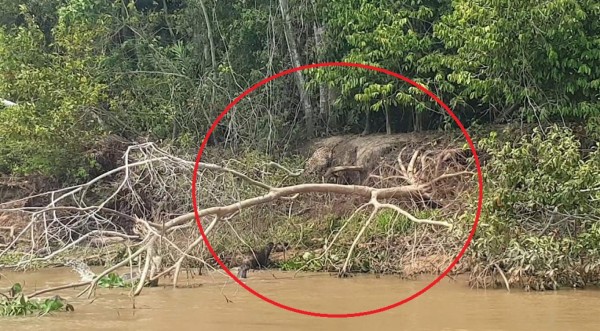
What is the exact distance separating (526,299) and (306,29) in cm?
795

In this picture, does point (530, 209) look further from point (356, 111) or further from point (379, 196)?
point (356, 111)

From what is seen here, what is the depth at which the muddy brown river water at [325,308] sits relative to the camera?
6.54 metres

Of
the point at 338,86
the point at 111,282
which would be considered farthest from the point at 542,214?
the point at 111,282

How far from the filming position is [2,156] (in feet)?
48.4

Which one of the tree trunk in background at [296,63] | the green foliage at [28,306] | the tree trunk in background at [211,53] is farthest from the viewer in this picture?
the tree trunk in background at [211,53]

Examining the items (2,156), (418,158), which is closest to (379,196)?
(418,158)

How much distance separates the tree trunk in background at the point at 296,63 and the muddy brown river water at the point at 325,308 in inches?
218

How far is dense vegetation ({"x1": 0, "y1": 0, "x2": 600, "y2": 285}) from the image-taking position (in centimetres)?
855

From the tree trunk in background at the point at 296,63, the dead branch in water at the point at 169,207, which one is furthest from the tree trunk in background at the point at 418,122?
the tree trunk in background at the point at 296,63

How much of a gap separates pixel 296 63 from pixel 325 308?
24.6 ft

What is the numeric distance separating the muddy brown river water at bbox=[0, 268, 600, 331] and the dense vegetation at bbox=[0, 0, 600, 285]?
0.76 metres

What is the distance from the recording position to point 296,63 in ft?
46.6

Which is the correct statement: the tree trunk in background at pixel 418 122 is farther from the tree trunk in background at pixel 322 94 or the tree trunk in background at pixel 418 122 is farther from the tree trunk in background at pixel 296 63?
the tree trunk in background at pixel 296 63

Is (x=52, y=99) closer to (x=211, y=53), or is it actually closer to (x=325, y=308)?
(x=211, y=53)
